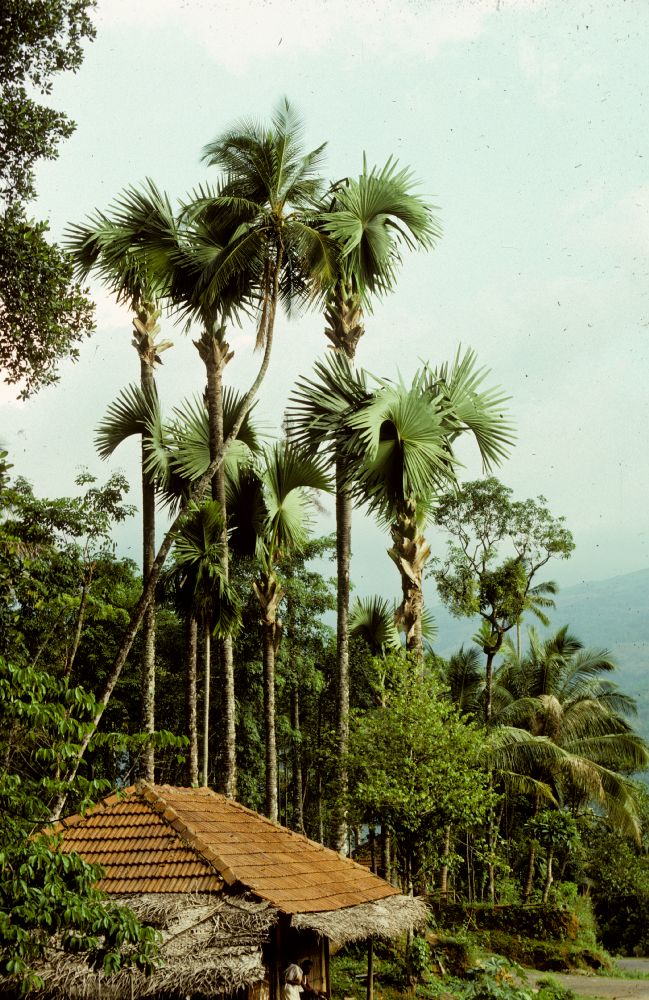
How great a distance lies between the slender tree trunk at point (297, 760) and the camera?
30094 millimetres

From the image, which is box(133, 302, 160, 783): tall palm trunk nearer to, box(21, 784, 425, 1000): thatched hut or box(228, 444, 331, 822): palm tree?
box(228, 444, 331, 822): palm tree

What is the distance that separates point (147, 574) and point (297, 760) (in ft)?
63.2

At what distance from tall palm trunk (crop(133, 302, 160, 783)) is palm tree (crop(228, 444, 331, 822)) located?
1.64 meters

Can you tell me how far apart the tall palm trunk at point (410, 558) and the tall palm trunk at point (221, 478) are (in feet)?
9.85

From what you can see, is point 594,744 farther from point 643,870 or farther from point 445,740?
point 445,740

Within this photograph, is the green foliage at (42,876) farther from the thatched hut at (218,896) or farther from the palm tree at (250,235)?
the palm tree at (250,235)

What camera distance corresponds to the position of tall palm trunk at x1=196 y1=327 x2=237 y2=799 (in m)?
16.1

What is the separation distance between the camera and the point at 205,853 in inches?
432

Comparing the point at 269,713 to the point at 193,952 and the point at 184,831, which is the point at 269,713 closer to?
the point at 184,831

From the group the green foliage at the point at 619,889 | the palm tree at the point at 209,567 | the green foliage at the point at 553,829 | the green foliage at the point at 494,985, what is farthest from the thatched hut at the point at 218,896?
the green foliage at the point at 619,889

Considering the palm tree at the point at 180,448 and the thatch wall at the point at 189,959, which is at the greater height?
the palm tree at the point at 180,448

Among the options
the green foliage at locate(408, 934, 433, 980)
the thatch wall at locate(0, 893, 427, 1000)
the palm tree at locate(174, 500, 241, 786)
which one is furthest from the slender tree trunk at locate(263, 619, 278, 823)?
the thatch wall at locate(0, 893, 427, 1000)

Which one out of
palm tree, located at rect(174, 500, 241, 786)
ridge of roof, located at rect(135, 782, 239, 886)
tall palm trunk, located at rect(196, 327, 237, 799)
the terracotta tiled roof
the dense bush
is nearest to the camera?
ridge of roof, located at rect(135, 782, 239, 886)

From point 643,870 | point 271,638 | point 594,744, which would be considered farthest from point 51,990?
point 643,870
